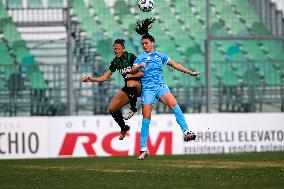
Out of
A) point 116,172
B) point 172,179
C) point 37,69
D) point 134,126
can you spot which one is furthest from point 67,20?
point 172,179

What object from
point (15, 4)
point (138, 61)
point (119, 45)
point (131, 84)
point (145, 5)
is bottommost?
point (131, 84)

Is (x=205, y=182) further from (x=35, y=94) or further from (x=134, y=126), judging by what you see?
(x=35, y=94)

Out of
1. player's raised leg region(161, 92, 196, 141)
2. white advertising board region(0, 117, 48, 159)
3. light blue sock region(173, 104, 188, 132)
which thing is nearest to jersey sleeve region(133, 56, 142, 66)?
player's raised leg region(161, 92, 196, 141)

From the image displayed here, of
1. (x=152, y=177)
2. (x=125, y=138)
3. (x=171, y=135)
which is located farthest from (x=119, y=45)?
(x=171, y=135)

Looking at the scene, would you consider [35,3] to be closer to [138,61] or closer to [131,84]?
[131,84]

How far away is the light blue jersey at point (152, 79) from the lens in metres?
13.8

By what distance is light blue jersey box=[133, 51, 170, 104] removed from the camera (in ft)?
45.3

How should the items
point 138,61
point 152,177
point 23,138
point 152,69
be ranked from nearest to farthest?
point 152,177, point 138,61, point 152,69, point 23,138

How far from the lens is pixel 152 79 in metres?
13.9

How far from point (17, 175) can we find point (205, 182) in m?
3.27

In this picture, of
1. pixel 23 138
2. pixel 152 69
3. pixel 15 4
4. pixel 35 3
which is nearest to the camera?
pixel 152 69

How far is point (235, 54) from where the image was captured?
24.6m

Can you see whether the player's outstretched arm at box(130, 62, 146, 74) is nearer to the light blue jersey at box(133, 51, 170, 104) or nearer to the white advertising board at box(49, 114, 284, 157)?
the light blue jersey at box(133, 51, 170, 104)

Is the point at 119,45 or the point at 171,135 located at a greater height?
the point at 119,45
